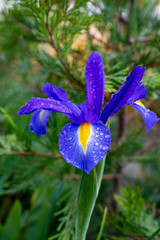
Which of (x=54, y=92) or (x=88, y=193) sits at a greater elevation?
(x=54, y=92)

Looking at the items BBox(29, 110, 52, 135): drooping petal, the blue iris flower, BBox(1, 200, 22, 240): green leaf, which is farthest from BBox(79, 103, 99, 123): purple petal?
BBox(1, 200, 22, 240): green leaf

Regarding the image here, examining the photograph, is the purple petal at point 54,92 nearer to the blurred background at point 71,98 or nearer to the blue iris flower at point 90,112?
the blue iris flower at point 90,112

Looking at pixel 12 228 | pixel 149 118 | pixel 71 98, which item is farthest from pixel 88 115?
pixel 12 228

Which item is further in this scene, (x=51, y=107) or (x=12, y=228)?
(x=12, y=228)

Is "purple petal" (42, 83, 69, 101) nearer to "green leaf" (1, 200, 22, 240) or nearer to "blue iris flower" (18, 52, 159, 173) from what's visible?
"blue iris flower" (18, 52, 159, 173)

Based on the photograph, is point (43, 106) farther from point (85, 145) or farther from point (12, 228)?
point (12, 228)

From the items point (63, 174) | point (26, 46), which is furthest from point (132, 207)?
Answer: point (26, 46)

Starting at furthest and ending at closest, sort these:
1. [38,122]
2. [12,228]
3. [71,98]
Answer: [12,228] → [71,98] → [38,122]

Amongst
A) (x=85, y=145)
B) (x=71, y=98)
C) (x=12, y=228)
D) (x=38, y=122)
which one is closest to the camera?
(x=85, y=145)
